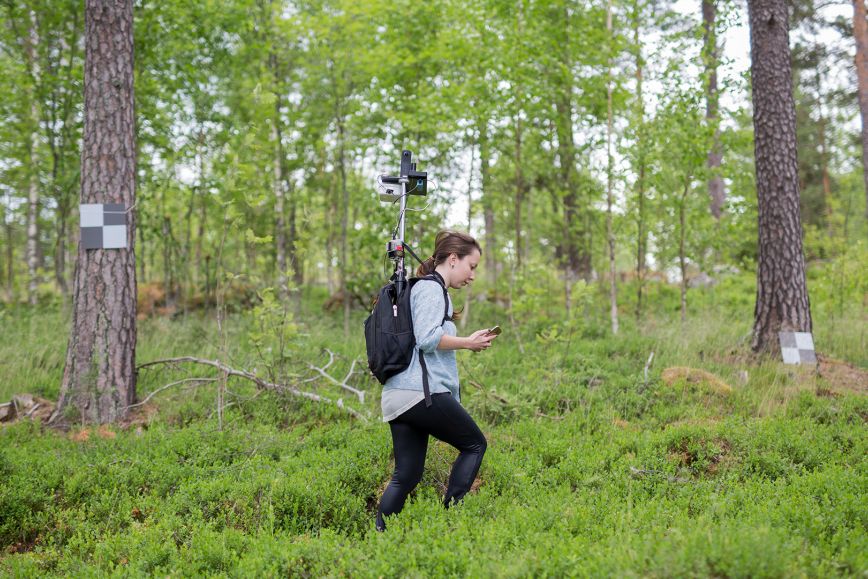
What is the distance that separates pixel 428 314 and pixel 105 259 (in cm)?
458

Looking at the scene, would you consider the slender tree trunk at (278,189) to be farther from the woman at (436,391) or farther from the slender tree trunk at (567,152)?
the woman at (436,391)

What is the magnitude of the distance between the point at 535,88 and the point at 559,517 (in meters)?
7.84

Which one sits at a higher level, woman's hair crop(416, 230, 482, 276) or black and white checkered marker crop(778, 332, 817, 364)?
woman's hair crop(416, 230, 482, 276)

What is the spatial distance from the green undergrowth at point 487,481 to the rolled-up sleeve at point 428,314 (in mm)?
1166

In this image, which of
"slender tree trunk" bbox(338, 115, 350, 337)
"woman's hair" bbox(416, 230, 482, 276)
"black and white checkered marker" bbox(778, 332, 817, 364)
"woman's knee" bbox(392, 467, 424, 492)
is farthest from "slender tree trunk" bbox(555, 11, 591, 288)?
"woman's knee" bbox(392, 467, 424, 492)

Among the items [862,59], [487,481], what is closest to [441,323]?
[487,481]

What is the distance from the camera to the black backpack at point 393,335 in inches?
142

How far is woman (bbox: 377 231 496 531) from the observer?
3.59 meters

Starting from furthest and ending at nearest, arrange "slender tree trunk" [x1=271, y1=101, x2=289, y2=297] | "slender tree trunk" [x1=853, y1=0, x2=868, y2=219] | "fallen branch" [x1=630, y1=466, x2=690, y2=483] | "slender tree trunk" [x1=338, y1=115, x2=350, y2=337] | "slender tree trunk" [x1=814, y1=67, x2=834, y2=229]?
"slender tree trunk" [x1=814, y1=67, x2=834, y2=229] → "slender tree trunk" [x1=853, y1=0, x2=868, y2=219] → "slender tree trunk" [x1=271, y1=101, x2=289, y2=297] → "slender tree trunk" [x1=338, y1=115, x2=350, y2=337] → "fallen branch" [x1=630, y1=466, x2=690, y2=483]

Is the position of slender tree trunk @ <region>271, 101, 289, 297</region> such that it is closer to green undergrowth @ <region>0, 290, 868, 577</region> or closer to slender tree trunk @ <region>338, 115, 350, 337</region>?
slender tree trunk @ <region>338, 115, 350, 337</region>

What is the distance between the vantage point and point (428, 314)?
11.8 feet

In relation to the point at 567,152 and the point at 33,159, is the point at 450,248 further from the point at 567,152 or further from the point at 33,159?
the point at 33,159

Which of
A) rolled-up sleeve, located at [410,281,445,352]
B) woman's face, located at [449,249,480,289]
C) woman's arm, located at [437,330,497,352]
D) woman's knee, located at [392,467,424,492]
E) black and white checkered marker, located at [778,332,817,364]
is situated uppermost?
woman's face, located at [449,249,480,289]

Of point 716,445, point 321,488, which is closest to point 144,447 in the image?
A: point 321,488
